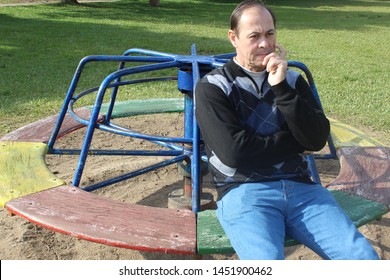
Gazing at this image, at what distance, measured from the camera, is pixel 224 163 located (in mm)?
2127

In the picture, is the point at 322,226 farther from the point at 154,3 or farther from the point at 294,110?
the point at 154,3

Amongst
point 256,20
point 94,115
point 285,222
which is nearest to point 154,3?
point 94,115

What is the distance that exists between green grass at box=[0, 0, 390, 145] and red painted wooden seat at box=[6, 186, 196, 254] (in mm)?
2470

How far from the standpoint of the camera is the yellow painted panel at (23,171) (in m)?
2.50

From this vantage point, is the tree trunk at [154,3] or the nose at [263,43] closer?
the nose at [263,43]

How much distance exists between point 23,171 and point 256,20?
1337 millimetres

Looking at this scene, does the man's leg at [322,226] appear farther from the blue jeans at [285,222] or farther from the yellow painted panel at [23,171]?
the yellow painted panel at [23,171]

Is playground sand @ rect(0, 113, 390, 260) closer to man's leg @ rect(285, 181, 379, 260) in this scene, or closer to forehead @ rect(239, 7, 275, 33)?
man's leg @ rect(285, 181, 379, 260)

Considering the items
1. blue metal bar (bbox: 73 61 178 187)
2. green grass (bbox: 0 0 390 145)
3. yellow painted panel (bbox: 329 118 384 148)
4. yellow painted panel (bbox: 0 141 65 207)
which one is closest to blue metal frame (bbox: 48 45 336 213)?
blue metal bar (bbox: 73 61 178 187)

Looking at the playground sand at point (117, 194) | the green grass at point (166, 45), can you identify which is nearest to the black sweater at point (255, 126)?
the playground sand at point (117, 194)

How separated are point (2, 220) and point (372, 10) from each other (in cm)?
1893

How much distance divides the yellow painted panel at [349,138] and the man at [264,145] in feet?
3.74

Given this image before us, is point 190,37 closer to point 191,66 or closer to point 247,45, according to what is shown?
point 191,66

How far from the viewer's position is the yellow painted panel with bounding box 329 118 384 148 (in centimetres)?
329
